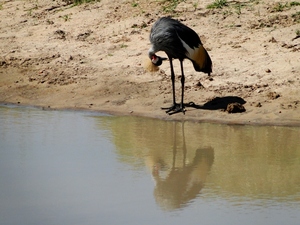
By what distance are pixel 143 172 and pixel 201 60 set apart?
2769 millimetres

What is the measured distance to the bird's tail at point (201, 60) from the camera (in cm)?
900

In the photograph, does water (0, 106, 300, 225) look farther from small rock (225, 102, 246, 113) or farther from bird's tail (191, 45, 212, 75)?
bird's tail (191, 45, 212, 75)

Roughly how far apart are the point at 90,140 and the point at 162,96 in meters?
1.91

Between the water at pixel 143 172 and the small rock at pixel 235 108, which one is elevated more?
the small rock at pixel 235 108

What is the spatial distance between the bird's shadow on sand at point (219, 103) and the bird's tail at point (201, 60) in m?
0.39

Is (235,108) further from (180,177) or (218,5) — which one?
(218,5)

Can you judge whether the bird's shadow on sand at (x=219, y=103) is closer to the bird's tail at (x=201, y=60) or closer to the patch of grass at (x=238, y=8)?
the bird's tail at (x=201, y=60)

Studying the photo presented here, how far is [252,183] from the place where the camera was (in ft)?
20.6

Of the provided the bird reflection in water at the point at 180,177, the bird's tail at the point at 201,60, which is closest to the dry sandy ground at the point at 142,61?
the bird's tail at the point at 201,60

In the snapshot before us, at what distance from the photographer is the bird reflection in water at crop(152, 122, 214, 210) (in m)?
5.91

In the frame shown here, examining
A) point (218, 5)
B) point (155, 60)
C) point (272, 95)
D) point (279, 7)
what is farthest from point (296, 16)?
point (155, 60)

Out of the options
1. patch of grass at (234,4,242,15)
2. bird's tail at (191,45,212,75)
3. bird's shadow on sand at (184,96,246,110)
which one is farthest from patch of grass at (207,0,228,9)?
bird's shadow on sand at (184,96,246,110)

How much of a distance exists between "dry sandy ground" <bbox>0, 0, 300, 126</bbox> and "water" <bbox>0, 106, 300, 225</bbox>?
57cm

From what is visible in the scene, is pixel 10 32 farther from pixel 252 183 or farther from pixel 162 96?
pixel 252 183
